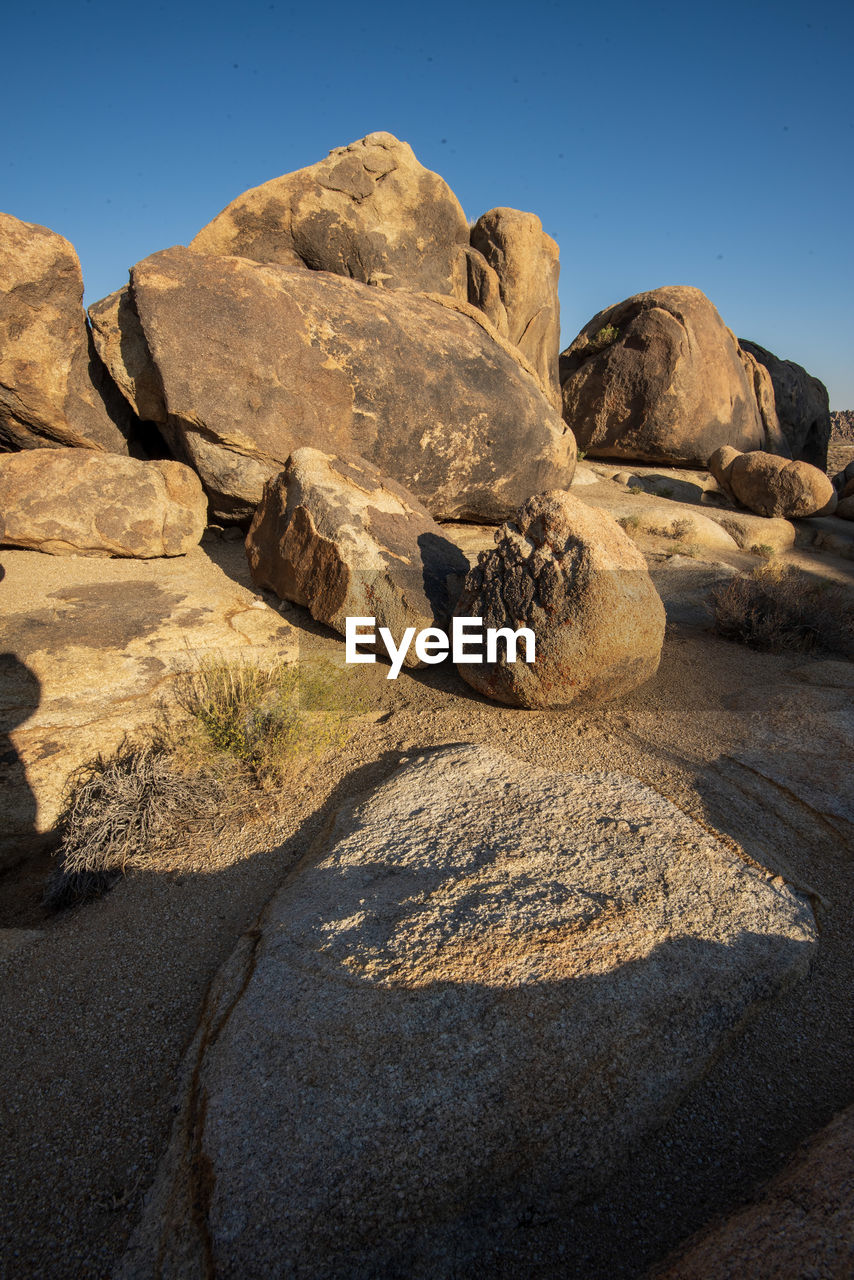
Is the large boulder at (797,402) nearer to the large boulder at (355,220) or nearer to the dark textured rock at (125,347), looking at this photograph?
the large boulder at (355,220)

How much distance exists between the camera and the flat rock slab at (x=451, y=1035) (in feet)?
4.93

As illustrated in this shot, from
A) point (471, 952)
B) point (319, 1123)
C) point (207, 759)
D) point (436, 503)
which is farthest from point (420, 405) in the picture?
point (319, 1123)

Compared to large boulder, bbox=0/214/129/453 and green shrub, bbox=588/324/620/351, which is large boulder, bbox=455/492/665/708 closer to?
large boulder, bbox=0/214/129/453

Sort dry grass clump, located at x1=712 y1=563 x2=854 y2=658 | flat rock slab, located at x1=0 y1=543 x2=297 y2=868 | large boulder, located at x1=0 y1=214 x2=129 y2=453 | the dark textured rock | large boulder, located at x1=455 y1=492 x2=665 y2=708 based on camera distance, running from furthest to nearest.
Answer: the dark textured rock, large boulder, located at x1=0 y1=214 x2=129 y2=453, dry grass clump, located at x1=712 y1=563 x2=854 y2=658, large boulder, located at x1=455 y1=492 x2=665 y2=708, flat rock slab, located at x1=0 y1=543 x2=297 y2=868

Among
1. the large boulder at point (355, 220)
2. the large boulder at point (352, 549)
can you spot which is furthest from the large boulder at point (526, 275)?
the large boulder at point (352, 549)

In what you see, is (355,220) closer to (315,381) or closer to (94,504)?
(315,381)

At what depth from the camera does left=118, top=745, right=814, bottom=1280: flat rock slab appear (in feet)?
4.93

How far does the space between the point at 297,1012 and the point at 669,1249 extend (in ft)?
3.45

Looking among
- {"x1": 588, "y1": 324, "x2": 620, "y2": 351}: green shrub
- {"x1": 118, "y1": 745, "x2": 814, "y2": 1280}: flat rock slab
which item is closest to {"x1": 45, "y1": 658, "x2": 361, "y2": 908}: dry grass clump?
{"x1": 118, "y1": 745, "x2": 814, "y2": 1280}: flat rock slab

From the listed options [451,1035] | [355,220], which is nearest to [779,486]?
[355,220]

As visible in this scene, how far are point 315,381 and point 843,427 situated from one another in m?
38.8

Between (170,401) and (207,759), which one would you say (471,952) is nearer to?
(207,759)

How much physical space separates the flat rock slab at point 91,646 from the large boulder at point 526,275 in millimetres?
6224

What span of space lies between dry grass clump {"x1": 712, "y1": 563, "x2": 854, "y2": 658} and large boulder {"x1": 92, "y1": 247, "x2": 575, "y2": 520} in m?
2.70
